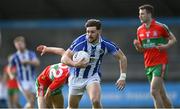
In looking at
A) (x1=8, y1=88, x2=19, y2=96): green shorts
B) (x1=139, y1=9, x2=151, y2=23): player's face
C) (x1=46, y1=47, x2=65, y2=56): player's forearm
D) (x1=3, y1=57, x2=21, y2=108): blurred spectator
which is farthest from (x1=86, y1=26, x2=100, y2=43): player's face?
(x1=8, y1=88, x2=19, y2=96): green shorts

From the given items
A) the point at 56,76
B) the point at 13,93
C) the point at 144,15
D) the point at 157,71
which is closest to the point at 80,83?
the point at 56,76

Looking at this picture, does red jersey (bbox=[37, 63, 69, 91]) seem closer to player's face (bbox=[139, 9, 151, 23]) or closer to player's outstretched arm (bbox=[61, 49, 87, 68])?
player's outstretched arm (bbox=[61, 49, 87, 68])

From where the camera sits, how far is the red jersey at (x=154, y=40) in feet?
54.5

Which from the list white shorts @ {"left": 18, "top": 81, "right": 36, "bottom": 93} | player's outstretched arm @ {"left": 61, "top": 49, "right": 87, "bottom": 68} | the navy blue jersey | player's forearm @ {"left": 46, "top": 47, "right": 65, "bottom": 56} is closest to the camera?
player's outstretched arm @ {"left": 61, "top": 49, "right": 87, "bottom": 68}

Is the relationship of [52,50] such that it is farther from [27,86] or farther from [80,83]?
[27,86]

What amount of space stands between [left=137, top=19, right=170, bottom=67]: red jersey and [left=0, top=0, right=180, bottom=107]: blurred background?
11.1 metres

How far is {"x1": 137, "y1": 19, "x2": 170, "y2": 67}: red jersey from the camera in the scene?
54.5ft

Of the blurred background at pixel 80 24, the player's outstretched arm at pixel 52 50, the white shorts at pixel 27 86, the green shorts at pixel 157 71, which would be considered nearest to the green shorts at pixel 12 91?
the white shorts at pixel 27 86

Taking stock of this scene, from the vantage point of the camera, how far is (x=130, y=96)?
26.9 meters

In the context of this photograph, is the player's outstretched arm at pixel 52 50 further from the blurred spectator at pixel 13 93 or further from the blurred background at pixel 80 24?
the blurred background at pixel 80 24

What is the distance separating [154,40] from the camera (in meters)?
16.6

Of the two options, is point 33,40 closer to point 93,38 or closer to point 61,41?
point 61,41

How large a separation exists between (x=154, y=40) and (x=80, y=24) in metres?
14.4

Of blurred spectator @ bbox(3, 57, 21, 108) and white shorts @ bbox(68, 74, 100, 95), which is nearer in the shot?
white shorts @ bbox(68, 74, 100, 95)
